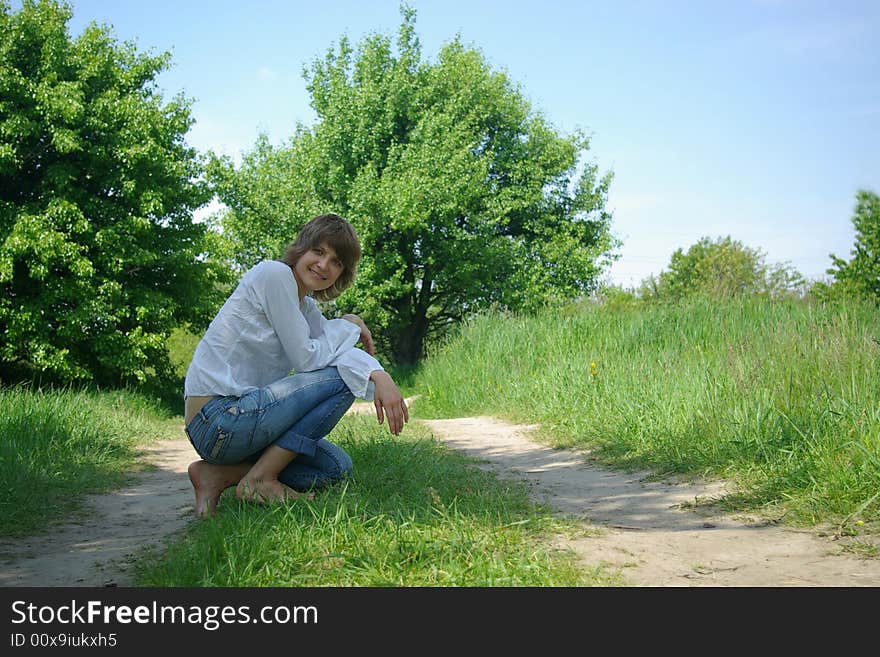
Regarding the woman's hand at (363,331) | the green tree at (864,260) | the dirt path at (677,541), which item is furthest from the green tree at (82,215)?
the green tree at (864,260)

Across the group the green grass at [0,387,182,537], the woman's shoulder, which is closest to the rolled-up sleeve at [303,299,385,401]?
the woman's shoulder

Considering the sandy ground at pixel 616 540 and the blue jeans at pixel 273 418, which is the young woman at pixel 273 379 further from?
the sandy ground at pixel 616 540

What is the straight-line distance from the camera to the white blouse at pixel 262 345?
3.44 metres

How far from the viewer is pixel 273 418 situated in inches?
136

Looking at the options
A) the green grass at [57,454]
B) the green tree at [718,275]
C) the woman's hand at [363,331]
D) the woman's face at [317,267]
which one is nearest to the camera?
the woman's face at [317,267]

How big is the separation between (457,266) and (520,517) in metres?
18.4

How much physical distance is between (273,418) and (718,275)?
14.0 m

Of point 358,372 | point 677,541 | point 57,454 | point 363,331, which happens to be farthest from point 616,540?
point 57,454

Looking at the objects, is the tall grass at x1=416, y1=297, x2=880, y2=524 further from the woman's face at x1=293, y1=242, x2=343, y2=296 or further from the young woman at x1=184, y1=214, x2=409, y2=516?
the woman's face at x1=293, y1=242, x2=343, y2=296

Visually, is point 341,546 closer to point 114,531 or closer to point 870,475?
point 114,531

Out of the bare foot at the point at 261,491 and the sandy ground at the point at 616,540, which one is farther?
the bare foot at the point at 261,491

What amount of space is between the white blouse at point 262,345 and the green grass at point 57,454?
1346 millimetres

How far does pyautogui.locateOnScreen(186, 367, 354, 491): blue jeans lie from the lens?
11.3 feet
